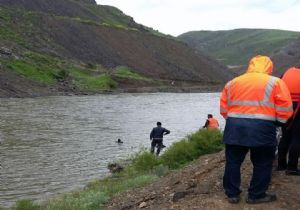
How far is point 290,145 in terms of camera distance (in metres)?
8.34

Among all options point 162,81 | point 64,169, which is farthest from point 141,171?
point 162,81

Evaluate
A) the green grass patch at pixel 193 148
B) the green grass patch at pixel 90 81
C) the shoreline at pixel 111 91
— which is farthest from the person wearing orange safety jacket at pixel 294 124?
the green grass patch at pixel 90 81

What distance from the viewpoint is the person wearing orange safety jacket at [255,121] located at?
23.6 ft

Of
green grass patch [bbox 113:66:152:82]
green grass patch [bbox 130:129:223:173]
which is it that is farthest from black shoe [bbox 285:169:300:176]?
green grass patch [bbox 113:66:152:82]

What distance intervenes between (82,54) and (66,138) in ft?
241

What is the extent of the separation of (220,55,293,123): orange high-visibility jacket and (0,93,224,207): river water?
31.7 ft

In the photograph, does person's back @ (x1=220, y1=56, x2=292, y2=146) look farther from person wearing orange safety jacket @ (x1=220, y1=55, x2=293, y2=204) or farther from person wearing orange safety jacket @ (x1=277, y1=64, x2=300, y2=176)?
person wearing orange safety jacket @ (x1=277, y1=64, x2=300, y2=176)

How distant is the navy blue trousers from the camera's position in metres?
7.29

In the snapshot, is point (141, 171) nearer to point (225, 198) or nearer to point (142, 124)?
point (225, 198)

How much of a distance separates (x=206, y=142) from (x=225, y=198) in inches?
316

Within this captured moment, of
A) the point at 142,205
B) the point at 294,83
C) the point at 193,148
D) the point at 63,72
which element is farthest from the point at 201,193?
the point at 63,72

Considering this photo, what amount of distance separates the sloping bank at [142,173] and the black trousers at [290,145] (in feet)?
11.9

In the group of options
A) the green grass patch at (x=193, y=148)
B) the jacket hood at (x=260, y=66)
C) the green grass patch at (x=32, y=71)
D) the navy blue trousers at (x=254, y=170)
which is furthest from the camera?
the green grass patch at (x=32, y=71)

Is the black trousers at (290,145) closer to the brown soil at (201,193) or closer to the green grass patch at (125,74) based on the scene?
the brown soil at (201,193)
